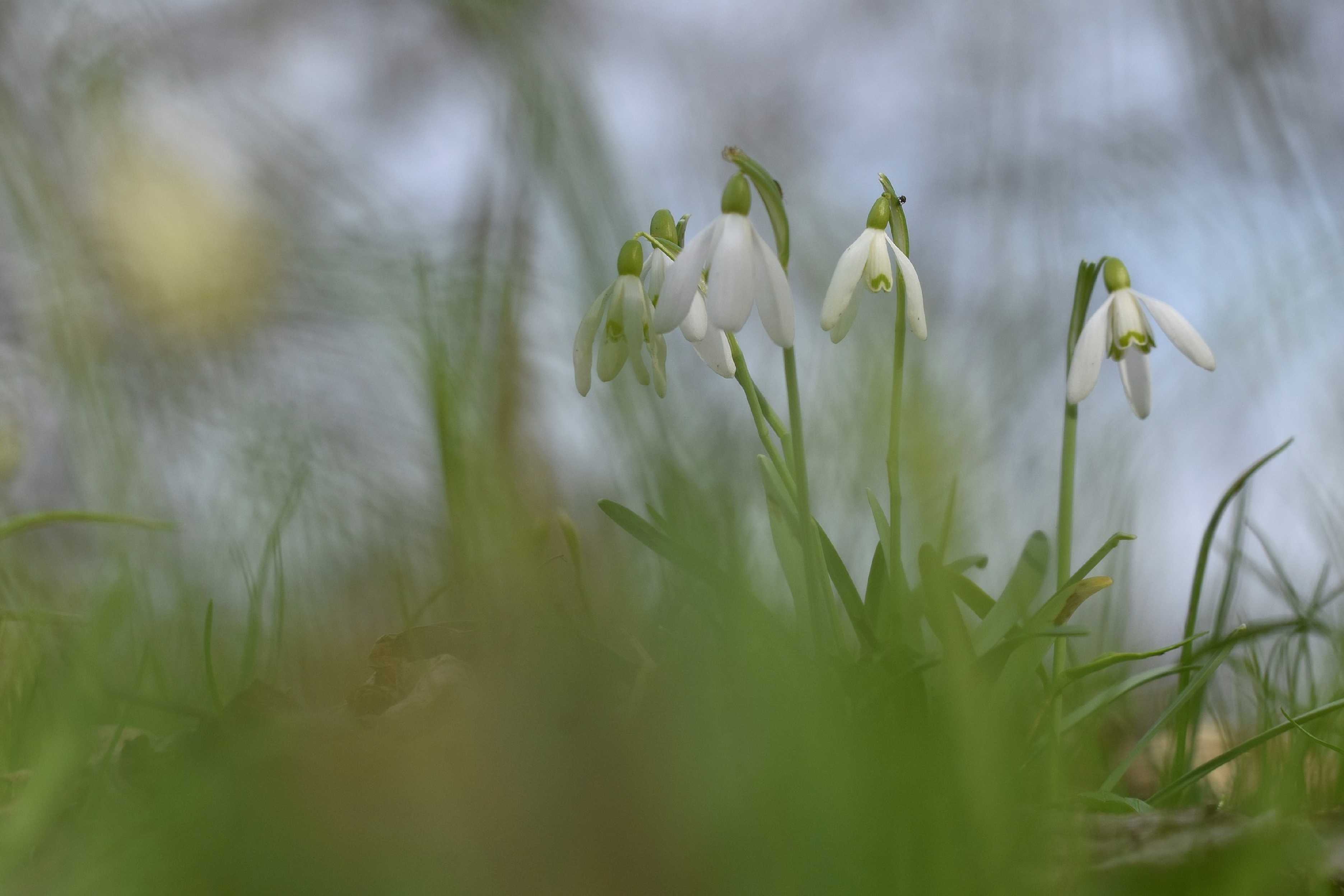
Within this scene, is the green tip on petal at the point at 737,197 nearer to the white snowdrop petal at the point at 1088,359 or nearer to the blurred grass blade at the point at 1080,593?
the white snowdrop petal at the point at 1088,359

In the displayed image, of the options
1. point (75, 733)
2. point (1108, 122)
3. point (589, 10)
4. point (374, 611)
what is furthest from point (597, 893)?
point (589, 10)

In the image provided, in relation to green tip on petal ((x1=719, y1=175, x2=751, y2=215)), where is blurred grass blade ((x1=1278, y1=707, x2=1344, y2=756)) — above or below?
below

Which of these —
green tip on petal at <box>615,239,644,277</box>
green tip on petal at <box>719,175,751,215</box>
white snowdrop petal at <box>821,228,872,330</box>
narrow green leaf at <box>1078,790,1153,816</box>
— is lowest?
narrow green leaf at <box>1078,790,1153,816</box>

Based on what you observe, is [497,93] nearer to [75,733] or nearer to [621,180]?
[621,180]

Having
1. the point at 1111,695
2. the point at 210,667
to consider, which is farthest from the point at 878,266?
the point at 210,667

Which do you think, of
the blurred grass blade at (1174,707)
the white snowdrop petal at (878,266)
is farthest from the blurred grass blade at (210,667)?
the blurred grass blade at (1174,707)

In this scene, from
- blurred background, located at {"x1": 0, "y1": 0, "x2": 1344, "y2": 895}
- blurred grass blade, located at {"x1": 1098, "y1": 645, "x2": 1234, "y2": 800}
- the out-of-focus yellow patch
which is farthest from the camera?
the out-of-focus yellow patch

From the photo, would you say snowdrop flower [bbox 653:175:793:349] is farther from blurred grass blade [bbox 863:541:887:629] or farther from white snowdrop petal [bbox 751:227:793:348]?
blurred grass blade [bbox 863:541:887:629]

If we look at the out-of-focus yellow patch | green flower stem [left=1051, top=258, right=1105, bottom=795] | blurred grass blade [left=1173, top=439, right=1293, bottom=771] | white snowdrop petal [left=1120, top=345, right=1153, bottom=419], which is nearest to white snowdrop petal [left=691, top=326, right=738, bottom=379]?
green flower stem [left=1051, top=258, right=1105, bottom=795]
